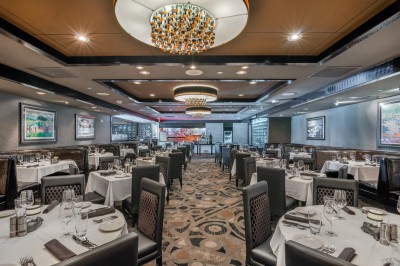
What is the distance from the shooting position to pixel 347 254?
3.97 feet

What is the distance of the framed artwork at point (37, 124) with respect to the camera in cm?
648

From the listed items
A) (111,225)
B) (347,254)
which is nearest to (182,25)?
(111,225)

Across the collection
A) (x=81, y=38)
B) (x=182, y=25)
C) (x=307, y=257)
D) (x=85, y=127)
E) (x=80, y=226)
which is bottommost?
(x=80, y=226)

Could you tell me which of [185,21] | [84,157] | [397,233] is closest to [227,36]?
[185,21]

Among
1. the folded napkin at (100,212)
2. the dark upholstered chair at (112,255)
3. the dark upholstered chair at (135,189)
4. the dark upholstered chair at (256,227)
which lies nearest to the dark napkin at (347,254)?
the dark upholstered chair at (256,227)

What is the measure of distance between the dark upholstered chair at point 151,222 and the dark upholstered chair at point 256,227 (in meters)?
0.75

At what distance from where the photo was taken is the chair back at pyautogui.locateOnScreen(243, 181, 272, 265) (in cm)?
183

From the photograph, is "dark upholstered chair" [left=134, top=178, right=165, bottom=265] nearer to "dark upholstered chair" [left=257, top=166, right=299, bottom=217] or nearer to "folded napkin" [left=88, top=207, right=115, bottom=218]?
"folded napkin" [left=88, top=207, right=115, bottom=218]

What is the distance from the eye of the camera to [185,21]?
6.54ft

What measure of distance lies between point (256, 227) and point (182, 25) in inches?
76.9

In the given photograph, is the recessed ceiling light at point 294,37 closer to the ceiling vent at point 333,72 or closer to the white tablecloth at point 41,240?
the ceiling vent at point 333,72

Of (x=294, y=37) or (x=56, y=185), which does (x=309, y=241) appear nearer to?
(x=56, y=185)

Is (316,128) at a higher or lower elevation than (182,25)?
lower

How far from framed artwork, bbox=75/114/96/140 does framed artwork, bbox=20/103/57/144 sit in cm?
124
